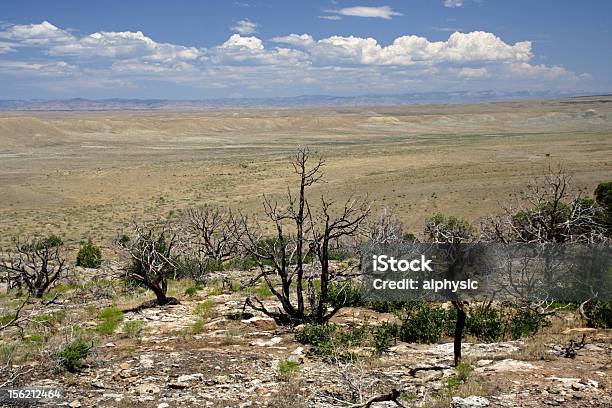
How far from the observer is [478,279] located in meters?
10.4

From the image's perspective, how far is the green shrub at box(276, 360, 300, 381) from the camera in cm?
733

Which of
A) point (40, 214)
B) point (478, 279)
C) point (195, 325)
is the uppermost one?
point (478, 279)

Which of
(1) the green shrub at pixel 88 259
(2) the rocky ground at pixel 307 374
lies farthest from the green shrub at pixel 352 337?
(1) the green shrub at pixel 88 259

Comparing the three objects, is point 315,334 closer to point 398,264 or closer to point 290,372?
point 290,372

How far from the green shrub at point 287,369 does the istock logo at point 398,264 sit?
351cm

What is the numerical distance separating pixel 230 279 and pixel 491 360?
926 cm

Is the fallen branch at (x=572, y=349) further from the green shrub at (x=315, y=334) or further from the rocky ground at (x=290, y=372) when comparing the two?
the green shrub at (x=315, y=334)

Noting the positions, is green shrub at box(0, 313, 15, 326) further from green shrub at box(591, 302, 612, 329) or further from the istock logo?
green shrub at box(591, 302, 612, 329)

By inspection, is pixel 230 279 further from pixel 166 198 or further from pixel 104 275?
pixel 166 198

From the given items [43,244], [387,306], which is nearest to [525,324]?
[387,306]

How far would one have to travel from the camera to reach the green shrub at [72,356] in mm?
7750

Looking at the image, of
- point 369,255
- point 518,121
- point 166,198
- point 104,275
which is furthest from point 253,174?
point 518,121

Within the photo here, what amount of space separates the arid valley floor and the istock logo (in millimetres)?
1034
